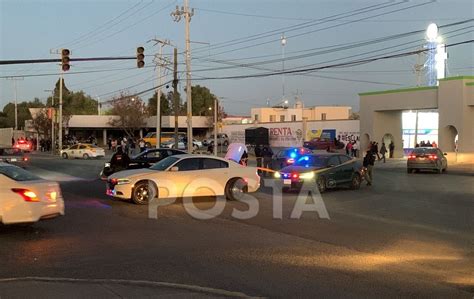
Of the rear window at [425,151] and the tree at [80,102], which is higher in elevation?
the tree at [80,102]

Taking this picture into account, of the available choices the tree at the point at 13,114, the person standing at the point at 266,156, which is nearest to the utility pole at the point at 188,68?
the person standing at the point at 266,156

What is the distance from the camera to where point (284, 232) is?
11.4 m

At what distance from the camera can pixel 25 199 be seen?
1071 centimetres

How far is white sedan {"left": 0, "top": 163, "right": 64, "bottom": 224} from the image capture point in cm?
1058

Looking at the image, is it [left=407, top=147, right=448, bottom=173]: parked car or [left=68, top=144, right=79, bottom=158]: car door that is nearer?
[left=407, top=147, right=448, bottom=173]: parked car

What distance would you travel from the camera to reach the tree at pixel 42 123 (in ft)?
252

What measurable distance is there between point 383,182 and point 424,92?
1709cm

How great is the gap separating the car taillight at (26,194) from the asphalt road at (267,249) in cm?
70

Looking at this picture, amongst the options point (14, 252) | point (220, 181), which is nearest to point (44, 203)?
point (14, 252)

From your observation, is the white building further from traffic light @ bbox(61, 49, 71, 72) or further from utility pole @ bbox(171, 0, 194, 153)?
traffic light @ bbox(61, 49, 71, 72)

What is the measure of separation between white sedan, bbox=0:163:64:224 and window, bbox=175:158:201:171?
5.56 m

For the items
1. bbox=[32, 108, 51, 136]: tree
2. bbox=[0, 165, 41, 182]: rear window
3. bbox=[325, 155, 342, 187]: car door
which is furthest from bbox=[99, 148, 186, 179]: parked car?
bbox=[32, 108, 51, 136]: tree

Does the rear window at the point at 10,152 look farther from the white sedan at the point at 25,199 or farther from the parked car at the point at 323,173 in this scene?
the white sedan at the point at 25,199

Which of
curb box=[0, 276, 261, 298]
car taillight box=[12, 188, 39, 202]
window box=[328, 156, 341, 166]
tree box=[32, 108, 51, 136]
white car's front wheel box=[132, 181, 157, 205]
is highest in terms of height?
tree box=[32, 108, 51, 136]
